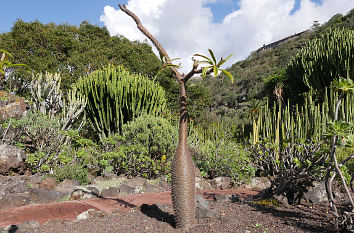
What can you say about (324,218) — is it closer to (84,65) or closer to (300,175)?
(300,175)

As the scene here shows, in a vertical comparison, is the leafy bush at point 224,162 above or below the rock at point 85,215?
above

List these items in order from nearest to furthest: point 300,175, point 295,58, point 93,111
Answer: point 300,175 → point 93,111 → point 295,58

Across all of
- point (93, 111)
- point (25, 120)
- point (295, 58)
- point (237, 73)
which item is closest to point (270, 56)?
A: point (237, 73)

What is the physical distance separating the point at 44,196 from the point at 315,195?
401 cm

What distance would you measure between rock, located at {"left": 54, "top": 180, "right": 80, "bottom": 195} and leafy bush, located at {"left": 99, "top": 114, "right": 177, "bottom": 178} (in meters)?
0.92

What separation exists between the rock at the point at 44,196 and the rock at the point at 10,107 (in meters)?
4.47

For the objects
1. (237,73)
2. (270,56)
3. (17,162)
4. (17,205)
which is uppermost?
(270,56)

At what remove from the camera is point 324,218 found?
274 cm

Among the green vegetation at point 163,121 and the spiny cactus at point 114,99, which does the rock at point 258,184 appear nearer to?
the green vegetation at point 163,121

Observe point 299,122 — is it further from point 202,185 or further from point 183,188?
point 183,188

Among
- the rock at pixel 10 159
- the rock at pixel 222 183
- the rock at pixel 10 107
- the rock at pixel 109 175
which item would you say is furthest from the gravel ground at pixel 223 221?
the rock at pixel 10 107

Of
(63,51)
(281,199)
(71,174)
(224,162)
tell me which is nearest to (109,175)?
(71,174)

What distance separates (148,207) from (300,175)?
6.31ft

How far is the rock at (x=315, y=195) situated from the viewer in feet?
11.1
